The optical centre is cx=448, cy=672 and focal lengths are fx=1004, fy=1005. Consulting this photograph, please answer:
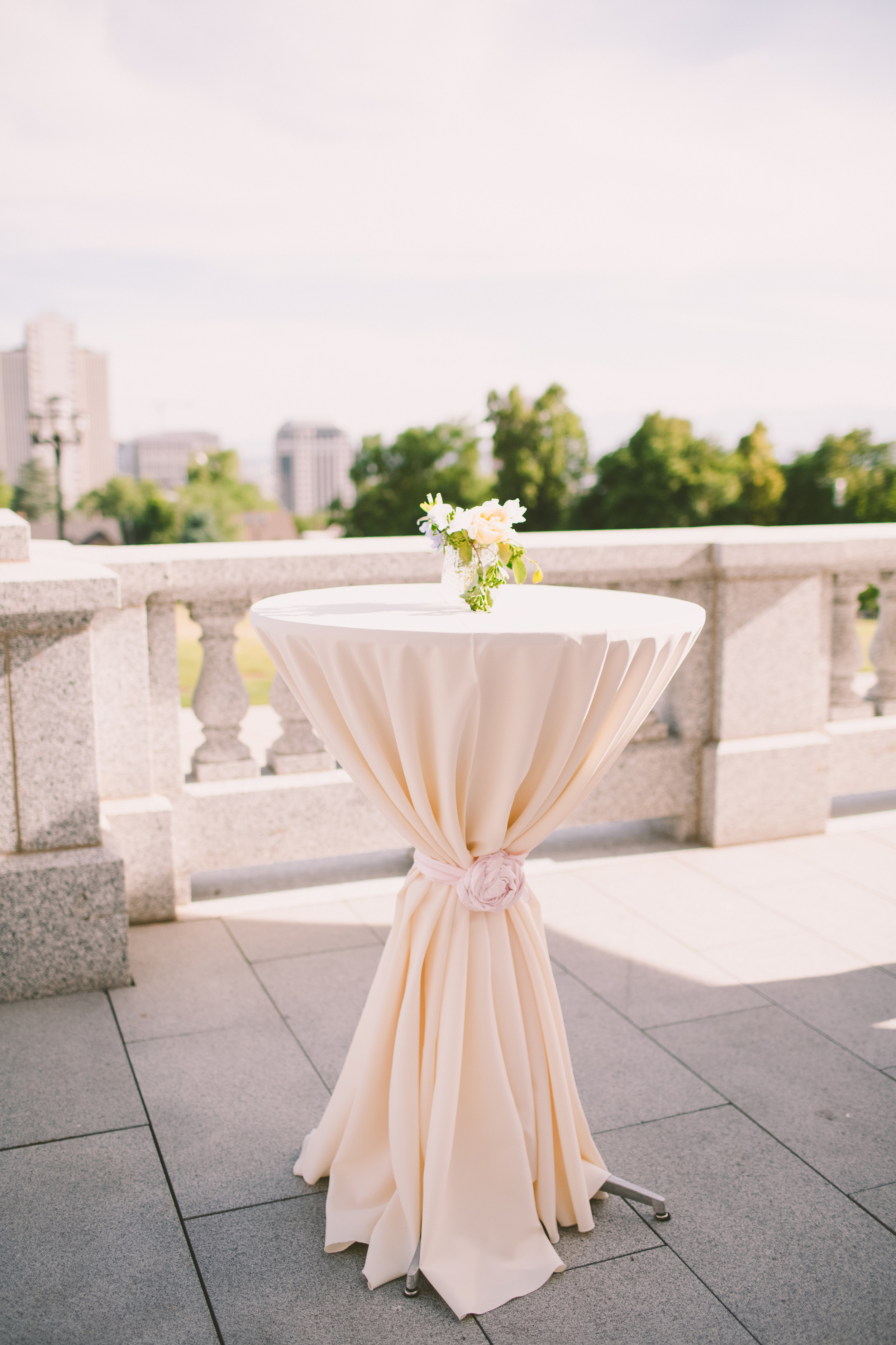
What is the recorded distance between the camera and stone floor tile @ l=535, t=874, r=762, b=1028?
3.42 m

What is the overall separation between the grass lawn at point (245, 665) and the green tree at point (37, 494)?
370ft

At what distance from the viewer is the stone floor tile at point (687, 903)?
398cm

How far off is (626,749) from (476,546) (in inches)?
104

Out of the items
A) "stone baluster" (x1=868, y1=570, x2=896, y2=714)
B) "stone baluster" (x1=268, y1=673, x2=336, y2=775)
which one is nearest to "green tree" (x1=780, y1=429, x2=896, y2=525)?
"stone baluster" (x1=868, y1=570, x2=896, y2=714)

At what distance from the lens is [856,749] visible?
5.38 m

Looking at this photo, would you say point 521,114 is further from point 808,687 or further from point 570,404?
point 808,687

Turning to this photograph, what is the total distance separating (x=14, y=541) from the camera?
3.46m

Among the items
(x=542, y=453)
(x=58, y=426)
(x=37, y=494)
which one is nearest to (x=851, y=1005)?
(x=58, y=426)

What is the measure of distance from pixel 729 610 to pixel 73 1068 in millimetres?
3392

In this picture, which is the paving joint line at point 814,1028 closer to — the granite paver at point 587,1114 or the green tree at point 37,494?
the granite paver at point 587,1114

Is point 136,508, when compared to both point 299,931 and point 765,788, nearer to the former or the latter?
point 765,788

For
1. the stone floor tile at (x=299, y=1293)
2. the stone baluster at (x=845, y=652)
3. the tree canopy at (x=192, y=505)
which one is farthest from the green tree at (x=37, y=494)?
the stone floor tile at (x=299, y=1293)

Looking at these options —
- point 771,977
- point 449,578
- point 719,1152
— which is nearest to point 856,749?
point 771,977

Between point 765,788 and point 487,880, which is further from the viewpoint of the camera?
point 765,788
